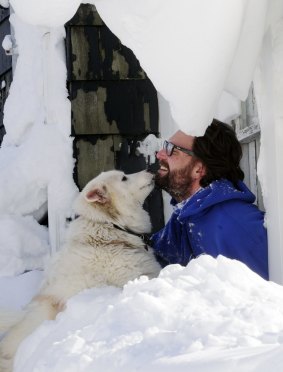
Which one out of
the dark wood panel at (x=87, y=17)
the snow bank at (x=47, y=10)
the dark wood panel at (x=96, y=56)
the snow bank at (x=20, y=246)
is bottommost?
the snow bank at (x=20, y=246)

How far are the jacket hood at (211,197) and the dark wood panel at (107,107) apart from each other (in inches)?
44.3

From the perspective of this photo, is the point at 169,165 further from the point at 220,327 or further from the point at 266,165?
→ the point at 220,327

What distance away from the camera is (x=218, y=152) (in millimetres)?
3340

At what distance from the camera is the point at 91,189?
3.37 m

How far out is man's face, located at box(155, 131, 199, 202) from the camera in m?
3.38

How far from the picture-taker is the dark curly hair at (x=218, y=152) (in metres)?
3.31

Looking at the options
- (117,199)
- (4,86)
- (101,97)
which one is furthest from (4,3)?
(117,199)

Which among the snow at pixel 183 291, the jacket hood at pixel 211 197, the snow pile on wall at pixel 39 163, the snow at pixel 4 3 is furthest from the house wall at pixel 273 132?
the snow at pixel 4 3

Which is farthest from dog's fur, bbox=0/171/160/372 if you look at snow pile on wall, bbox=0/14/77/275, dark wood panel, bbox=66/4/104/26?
dark wood panel, bbox=66/4/104/26

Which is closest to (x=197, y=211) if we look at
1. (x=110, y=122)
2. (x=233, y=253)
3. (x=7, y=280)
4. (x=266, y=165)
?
(x=233, y=253)

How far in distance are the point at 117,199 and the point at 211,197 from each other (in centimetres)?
64

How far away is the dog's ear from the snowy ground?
4.35ft

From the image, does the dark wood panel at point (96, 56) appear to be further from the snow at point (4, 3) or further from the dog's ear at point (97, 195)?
the snow at point (4, 3)

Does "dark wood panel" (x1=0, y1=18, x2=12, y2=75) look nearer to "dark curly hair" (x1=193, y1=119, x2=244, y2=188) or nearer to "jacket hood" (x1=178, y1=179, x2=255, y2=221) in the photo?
"dark curly hair" (x1=193, y1=119, x2=244, y2=188)
